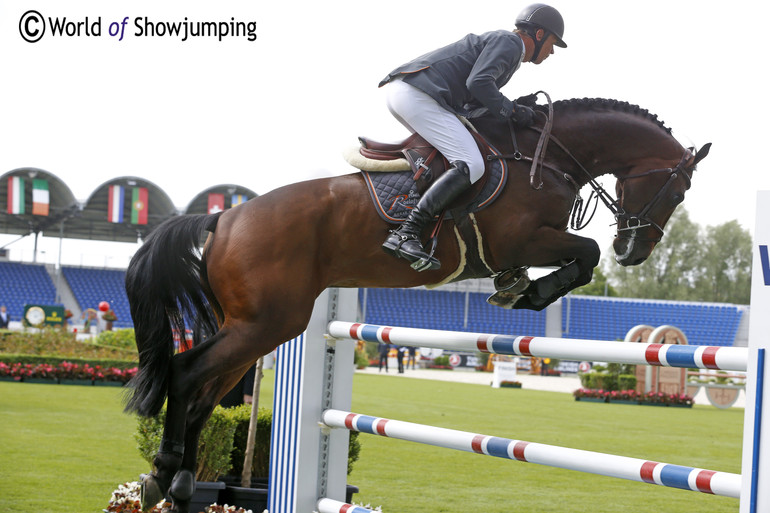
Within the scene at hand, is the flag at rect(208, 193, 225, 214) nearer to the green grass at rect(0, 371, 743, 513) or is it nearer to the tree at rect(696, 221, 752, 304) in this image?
the green grass at rect(0, 371, 743, 513)

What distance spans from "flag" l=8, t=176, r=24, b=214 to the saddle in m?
32.4

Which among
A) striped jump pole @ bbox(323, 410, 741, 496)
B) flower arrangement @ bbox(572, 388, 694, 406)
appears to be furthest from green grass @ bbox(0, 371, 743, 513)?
flower arrangement @ bbox(572, 388, 694, 406)

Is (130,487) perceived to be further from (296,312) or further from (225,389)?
(296,312)

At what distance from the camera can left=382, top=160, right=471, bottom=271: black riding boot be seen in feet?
9.06

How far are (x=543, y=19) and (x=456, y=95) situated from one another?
450 millimetres

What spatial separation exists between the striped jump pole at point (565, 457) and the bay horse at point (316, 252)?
0.57 metres

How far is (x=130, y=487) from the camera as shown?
412 cm

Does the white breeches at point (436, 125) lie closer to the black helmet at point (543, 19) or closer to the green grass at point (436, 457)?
the black helmet at point (543, 19)

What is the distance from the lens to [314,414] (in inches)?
140

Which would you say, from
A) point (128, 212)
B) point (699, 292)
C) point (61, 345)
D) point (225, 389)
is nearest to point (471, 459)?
point (225, 389)

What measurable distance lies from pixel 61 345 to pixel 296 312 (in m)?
16.4

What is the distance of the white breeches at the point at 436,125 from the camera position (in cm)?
289

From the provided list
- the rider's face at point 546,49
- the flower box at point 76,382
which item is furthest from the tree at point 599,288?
the rider's face at point 546,49

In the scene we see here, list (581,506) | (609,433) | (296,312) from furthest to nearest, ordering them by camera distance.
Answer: (609,433)
(581,506)
(296,312)
